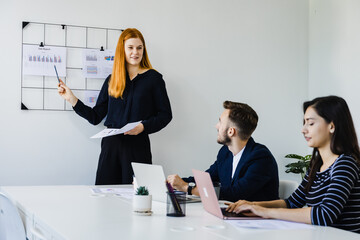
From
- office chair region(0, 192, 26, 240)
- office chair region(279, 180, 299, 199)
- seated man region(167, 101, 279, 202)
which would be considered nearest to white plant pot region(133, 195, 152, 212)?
office chair region(0, 192, 26, 240)

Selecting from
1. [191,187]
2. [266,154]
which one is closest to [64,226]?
[191,187]

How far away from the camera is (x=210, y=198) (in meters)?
1.84

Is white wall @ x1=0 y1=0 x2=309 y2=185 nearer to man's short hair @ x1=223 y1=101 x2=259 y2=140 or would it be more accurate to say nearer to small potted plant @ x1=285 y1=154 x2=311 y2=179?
small potted plant @ x1=285 y1=154 x2=311 y2=179

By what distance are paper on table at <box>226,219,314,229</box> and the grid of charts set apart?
89.1 inches

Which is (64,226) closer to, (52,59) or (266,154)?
(266,154)

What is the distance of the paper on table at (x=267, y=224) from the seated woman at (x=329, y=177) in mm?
34

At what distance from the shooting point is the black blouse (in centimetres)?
343

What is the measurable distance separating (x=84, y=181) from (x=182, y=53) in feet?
4.19

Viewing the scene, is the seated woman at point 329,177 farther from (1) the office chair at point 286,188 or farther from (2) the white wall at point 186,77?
(2) the white wall at point 186,77

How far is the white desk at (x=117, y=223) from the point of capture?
56.6 inches

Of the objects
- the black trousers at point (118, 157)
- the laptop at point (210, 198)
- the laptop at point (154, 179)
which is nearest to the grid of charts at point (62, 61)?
the black trousers at point (118, 157)

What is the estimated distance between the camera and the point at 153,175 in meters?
2.17

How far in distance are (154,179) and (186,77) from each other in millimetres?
1925

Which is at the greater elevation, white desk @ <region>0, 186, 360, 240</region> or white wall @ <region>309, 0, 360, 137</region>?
white wall @ <region>309, 0, 360, 137</region>
